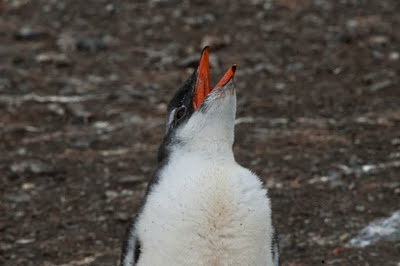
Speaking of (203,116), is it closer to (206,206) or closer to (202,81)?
(202,81)

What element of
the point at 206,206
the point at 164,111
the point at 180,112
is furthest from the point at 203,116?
the point at 164,111

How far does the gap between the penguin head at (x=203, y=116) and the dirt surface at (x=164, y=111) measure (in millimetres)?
1548

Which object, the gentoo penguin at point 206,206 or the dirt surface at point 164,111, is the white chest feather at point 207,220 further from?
the dirt surface at point 164,111

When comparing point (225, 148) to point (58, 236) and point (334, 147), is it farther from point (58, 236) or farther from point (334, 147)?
point (334, 147)

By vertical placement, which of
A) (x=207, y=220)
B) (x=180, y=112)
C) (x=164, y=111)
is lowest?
(x=164, y=111)

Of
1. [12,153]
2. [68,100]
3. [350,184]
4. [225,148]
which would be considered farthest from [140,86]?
[225,148]

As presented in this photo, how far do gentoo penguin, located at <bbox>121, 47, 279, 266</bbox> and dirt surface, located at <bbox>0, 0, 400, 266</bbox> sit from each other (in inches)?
61.9

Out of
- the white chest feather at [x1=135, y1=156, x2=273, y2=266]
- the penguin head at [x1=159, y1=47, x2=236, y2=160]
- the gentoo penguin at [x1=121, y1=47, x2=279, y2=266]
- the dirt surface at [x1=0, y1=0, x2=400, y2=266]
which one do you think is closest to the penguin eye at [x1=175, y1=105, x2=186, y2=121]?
the penguin head at [x1=159, y1=47, x2=236, y2=160]

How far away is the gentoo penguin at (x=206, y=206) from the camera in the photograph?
3799 mm

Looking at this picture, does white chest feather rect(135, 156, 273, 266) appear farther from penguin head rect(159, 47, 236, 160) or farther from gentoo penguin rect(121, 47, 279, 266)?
penguin head rect(159, 47, 236, 160)

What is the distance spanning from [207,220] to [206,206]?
0.06m

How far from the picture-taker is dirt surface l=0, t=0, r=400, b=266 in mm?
5887

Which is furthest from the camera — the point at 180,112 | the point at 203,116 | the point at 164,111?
the point at 164,111

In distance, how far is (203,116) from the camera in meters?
4.00
